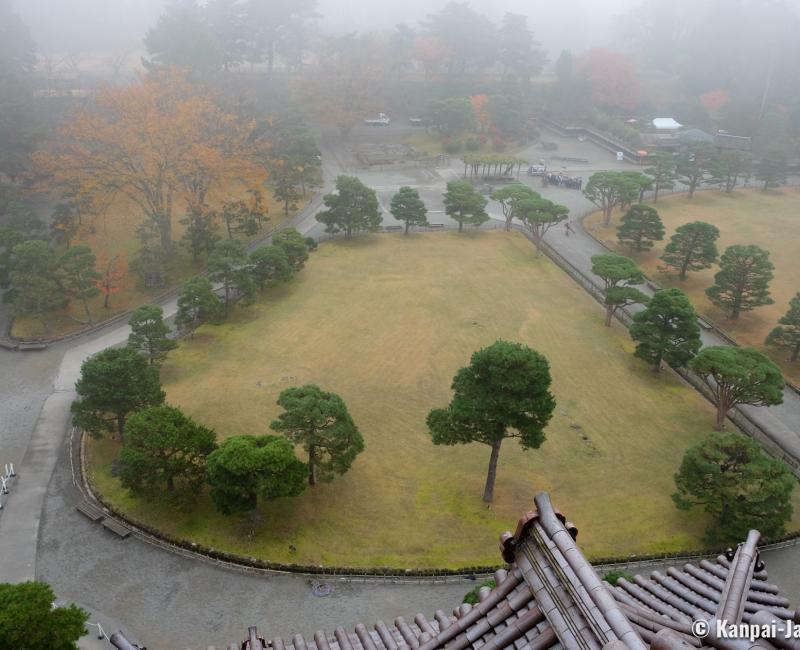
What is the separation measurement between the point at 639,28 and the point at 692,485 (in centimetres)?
11958

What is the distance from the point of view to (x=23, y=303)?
120 ft

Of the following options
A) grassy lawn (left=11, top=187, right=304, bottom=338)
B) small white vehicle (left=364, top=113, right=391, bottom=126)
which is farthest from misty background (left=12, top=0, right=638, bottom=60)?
grassy lawn (left=11, top=187, right=304, bottom=338)

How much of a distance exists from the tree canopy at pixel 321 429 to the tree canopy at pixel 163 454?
9.60ft

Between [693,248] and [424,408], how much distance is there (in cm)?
2425

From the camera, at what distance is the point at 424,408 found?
31594mm

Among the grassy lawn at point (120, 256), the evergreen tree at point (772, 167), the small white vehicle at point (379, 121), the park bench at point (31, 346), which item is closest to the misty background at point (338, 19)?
the small white vehicle at point (379, 121)

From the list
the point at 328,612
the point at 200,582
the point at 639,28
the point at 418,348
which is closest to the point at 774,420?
the point at 418,348

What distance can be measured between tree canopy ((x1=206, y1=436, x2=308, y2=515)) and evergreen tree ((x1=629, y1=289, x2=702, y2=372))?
63.0 feet

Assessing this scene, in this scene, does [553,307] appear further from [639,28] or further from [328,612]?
[639,28]

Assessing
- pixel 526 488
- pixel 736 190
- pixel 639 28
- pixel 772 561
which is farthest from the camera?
pixel 639 28

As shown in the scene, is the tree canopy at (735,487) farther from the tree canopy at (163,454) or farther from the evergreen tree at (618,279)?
the tree canopy at (163,454)

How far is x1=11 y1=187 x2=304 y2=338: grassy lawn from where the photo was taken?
38.9 metres

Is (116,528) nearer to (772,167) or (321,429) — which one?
(321,429)

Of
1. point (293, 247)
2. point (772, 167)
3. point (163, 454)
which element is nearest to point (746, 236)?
point (772, 167)
